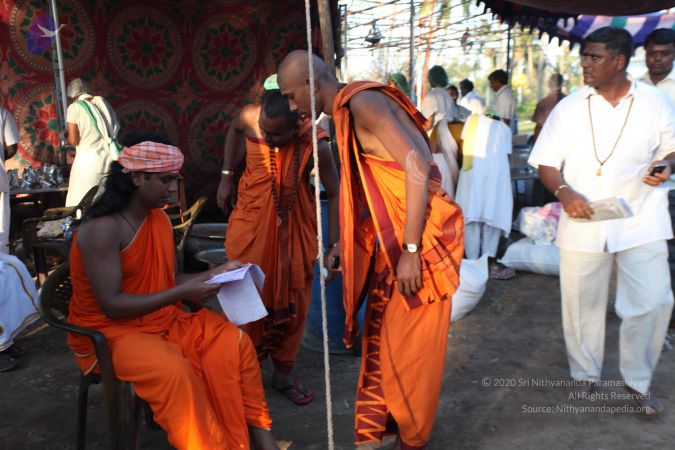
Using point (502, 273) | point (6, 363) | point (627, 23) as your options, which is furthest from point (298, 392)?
point (627, 23)

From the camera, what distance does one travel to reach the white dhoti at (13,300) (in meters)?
3.65

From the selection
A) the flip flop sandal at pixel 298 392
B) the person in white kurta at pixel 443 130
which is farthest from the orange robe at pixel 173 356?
the person in white kurta at pixel 443 130

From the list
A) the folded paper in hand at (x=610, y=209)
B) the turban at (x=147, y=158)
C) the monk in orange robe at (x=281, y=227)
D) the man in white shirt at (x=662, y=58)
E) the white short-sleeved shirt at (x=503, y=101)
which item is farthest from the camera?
the white short-sleeved shirt at (x=503, y=101)

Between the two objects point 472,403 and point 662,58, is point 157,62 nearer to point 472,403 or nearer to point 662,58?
A: point 662,58

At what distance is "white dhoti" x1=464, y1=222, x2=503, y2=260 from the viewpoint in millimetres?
5930

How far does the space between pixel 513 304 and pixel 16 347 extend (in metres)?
3.55

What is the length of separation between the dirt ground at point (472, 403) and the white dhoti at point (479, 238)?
1.55 metres

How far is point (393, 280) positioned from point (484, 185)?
355 cm

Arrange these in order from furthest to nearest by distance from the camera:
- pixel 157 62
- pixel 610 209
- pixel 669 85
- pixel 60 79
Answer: pixel 157 62 → pixel 60 79 → pixel 669 85 → pixel 610 209

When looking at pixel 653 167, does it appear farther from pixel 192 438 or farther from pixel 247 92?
pixel 247 92

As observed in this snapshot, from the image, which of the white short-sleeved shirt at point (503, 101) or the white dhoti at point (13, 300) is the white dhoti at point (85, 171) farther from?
the white short-sleeved shirt at point (503, 101)

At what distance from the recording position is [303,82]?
2.58 metres

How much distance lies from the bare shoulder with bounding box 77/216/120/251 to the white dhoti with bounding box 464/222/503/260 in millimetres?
4121

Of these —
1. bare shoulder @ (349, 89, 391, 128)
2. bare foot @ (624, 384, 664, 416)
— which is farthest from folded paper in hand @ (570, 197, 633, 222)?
bare shoulder @ (349, 89, 391, 128)
